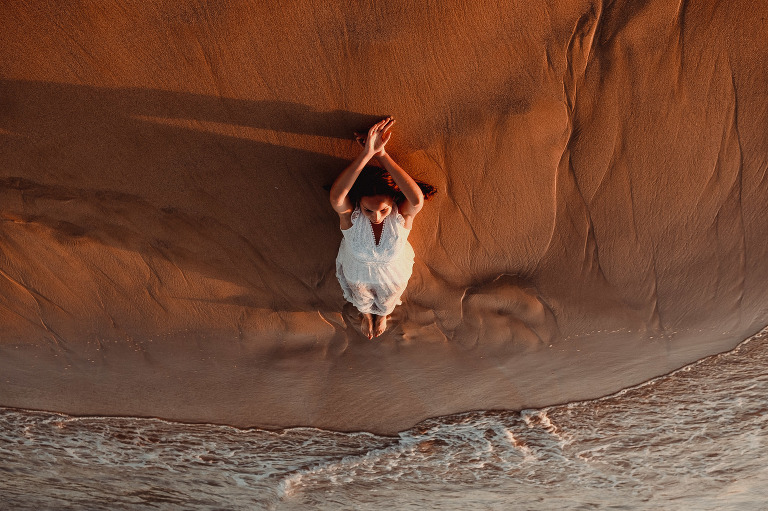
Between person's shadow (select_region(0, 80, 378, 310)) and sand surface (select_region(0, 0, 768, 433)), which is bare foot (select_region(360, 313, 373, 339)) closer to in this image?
sand surface (select_region(0, 0, 768, 433))

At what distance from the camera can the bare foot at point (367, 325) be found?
361 cm

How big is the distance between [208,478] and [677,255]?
4332 millimetres

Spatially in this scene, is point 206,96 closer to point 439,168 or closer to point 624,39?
point 439,168

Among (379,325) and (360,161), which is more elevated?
(360,161)

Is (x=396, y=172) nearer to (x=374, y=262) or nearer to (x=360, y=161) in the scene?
(x=360, y=161)

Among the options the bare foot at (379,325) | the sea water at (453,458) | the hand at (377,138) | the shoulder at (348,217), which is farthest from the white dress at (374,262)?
the sea water at (453,458)

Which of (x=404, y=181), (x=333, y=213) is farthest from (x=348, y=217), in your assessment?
(x=404, y=181)

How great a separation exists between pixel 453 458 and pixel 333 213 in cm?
257

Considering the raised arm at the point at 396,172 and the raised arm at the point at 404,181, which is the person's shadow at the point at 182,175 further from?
the raised arm at the point at 404,181

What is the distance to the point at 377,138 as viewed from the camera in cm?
304

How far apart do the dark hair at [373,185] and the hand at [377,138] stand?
12 centimetres

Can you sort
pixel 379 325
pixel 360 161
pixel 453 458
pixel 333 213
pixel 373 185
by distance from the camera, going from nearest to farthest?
pixel 360 161 → pixel 373 185 → pixel 333 213 → pixel 379 325 → pixel 453 458

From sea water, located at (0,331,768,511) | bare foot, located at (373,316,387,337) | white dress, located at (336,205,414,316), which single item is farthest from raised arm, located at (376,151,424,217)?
sea water, located at (0,331,768,511)

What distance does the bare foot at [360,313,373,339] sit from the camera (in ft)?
11.8
